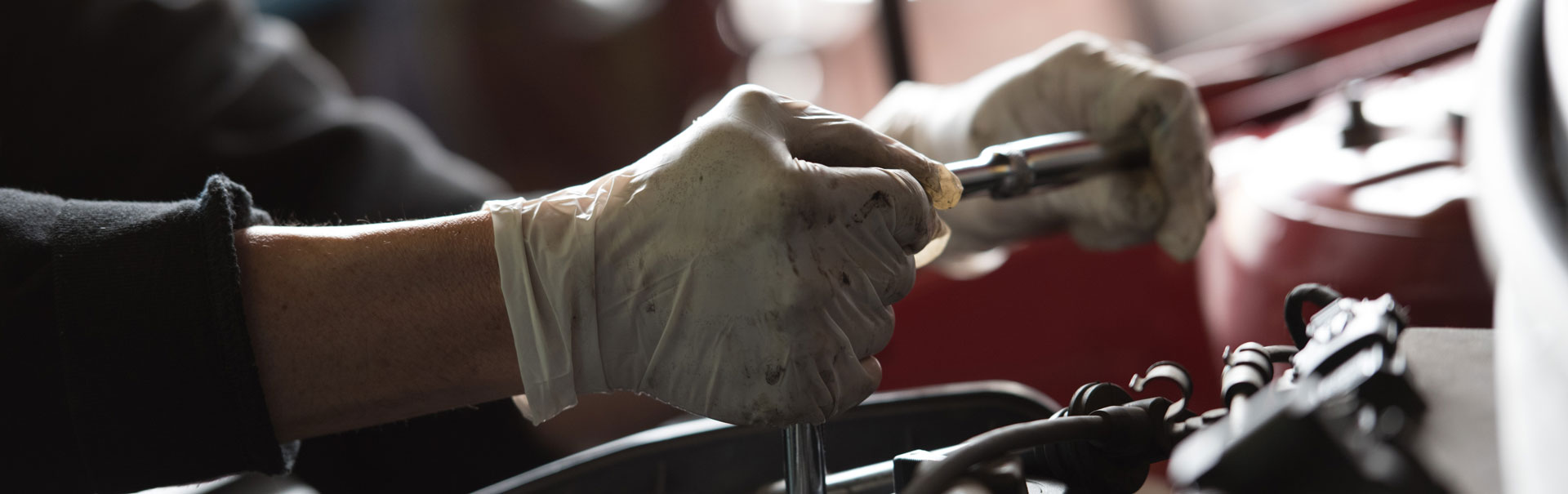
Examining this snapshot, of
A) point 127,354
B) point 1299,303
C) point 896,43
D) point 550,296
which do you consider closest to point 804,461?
point 550,296

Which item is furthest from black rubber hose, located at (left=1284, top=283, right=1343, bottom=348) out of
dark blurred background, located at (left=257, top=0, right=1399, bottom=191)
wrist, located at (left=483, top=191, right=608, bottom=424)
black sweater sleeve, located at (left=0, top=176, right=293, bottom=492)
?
dark blurred background, located at (left=257, top=0, right=1399, bottom=191)

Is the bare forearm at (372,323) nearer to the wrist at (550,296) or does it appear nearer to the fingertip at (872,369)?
the wrist at (550,296)

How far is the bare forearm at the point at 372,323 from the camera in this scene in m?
0.60

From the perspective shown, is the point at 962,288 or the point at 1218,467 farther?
the point at 962,288

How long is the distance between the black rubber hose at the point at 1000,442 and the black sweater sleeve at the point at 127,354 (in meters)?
0.43

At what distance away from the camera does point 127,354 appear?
21.8 inches

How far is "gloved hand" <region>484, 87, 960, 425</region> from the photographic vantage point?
1.77 ft

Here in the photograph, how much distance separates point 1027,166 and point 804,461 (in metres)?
0.31

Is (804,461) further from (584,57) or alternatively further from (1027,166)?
(584,57)

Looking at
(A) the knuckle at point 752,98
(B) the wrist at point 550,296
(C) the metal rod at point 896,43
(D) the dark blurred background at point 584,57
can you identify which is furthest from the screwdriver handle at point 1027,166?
(D) the dark blurred background at point 584,57

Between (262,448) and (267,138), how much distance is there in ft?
2.60

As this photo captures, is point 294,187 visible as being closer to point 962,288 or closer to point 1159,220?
point 962,288

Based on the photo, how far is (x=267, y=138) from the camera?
1239 millimetres

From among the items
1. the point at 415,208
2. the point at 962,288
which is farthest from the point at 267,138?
the point at 962,288
